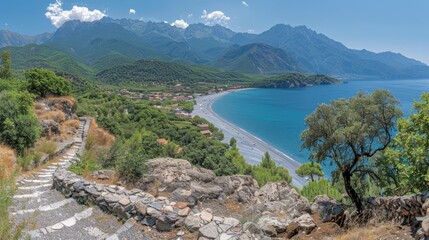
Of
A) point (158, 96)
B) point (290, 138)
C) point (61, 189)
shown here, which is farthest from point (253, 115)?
point (61, 189)

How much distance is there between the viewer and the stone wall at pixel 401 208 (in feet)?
27.1

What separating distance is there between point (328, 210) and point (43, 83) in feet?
73.4

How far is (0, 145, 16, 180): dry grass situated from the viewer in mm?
11704

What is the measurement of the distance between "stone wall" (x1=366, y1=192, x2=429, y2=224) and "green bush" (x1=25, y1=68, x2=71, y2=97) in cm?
2383

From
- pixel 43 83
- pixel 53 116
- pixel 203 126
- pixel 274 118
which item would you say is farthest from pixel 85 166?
pixel 274 118

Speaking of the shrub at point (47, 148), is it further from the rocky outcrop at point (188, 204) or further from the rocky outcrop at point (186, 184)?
the rocky outcrop at point (186, 184)

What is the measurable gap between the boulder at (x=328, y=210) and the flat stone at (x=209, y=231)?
5.02 metres

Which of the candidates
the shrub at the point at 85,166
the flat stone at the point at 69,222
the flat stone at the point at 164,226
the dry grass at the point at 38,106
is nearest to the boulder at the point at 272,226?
the flat stone at the point at 164,226

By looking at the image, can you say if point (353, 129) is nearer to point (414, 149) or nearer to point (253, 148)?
point (414, 149)

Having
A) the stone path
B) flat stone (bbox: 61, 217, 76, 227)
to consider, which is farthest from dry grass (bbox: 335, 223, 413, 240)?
flat stone (bbox: 61, 217, 76, 227)

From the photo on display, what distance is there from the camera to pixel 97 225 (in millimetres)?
9344

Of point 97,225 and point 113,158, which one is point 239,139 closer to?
point 113,158

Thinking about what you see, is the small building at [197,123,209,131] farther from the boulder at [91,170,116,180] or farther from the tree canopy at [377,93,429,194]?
the tree canopy at [377,93,429,194]

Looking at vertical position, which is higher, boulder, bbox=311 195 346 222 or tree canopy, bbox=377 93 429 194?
tree canopy, bbox=377 93 429 194
